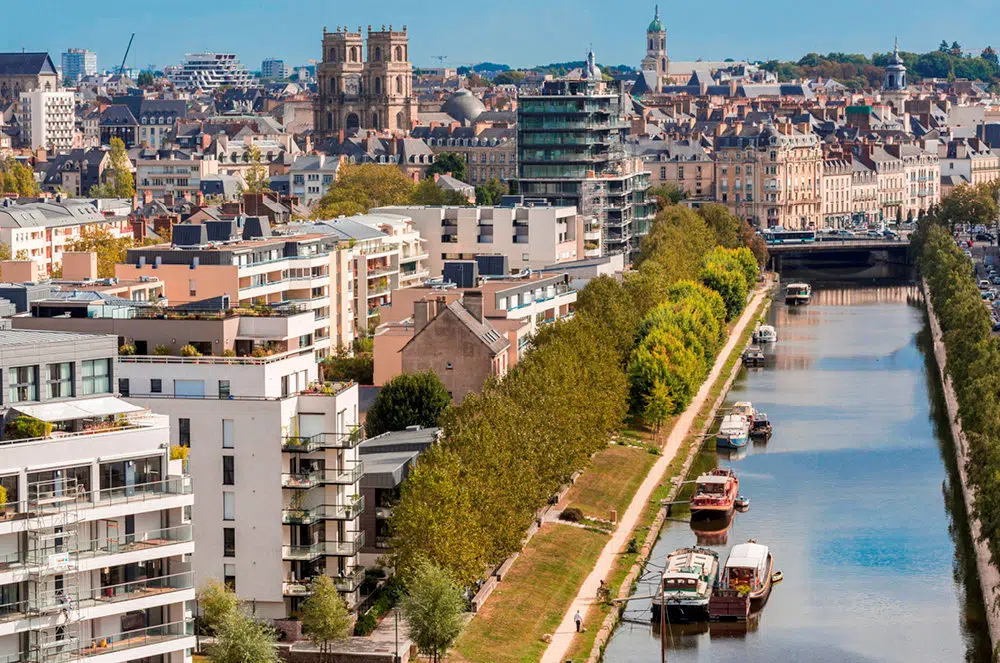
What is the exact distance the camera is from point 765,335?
129375 mm

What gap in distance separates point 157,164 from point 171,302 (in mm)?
109949

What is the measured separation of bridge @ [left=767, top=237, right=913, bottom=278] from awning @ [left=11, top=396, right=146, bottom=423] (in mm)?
142075

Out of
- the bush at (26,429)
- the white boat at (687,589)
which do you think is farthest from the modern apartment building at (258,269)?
the bush at (26,429)

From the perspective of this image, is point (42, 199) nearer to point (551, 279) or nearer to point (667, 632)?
point (551, 279)

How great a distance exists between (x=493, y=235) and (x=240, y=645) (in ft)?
254

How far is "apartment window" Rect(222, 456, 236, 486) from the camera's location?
54.2 meters

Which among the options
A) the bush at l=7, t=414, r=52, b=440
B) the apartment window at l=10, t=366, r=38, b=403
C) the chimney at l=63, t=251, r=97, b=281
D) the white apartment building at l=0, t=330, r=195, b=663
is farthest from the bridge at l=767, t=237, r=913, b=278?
the bush at l=7, t=414, r=52, b=440

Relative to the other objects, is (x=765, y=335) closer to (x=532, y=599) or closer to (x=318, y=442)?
(x=532, y=599)

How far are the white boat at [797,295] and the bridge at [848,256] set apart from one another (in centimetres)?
2415

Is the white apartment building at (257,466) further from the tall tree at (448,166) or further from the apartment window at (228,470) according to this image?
the tall tree at (448,166)

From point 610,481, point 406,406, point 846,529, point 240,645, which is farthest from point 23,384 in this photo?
point 610,481

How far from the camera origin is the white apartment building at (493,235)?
4840 inches

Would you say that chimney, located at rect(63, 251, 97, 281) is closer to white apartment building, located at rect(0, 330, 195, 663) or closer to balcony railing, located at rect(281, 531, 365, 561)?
balcony railing, located at rect(281, 531, 365, 561)

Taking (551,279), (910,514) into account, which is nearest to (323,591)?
(910,514)
